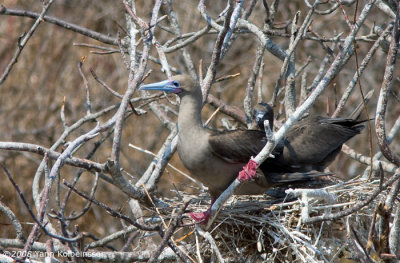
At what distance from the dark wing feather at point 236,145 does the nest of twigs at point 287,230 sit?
1.55ft

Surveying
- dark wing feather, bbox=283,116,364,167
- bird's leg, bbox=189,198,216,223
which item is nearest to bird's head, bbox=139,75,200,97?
bird's leg, bbox=189,198,216,223

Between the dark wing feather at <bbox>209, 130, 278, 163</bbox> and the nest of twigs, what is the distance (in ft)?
1.55

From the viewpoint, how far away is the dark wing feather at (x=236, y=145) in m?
5.46

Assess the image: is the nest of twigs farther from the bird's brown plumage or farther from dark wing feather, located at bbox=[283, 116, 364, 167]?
dark wing feather, located at bbox=[283, 116, 364, 167]

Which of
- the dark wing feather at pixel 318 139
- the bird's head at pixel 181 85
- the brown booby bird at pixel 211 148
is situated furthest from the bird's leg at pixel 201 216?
the dark wing feather at pixel 318 139

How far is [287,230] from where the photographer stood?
16.8 ft

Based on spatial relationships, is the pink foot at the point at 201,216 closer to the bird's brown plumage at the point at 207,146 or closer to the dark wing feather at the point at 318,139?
the bird's brown plumage at the point at 207,146

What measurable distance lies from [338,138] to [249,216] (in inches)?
55.6

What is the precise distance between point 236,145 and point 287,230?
0.87 meters

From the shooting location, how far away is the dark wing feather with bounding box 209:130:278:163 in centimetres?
546

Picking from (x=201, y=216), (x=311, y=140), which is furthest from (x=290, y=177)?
(x=201, y=216)

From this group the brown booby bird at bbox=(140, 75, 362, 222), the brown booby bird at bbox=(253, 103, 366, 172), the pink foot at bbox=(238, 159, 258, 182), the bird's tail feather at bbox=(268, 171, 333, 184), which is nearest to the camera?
the pink foot at bbox=(238, 159, 258, 182)

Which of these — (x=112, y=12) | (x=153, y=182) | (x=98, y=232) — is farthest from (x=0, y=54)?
(x=153, y=182)

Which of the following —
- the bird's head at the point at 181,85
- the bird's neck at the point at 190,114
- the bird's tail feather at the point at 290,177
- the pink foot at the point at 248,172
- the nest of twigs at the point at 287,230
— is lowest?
the nest of twigs at the point at 287,230
